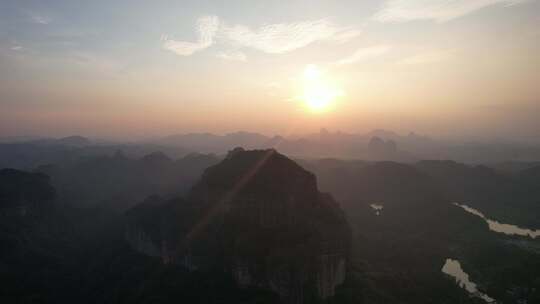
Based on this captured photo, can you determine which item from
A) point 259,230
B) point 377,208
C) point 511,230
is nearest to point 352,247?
point 259,230

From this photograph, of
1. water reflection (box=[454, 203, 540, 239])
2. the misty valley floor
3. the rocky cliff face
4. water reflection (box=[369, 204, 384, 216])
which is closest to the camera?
the rocky cliff face

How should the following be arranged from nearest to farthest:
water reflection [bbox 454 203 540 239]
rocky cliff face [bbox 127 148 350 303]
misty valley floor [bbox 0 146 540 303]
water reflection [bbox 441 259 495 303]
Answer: rocky cliff face [bbox 127 148 350 303]
misty valley floor [bbox 0 146 540 303]
water reflection [bbox 441 259 495 303]
water reflection [bbox 454 203 540 239]

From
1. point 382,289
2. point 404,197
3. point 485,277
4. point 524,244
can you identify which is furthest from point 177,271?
point 404,197

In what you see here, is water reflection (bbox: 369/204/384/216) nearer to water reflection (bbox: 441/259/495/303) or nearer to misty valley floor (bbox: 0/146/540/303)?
misty valley floor (bbox: 0/146/540/303)

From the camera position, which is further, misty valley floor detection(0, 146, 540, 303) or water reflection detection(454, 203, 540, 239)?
water reflection detection(454, 203, 540, 239)

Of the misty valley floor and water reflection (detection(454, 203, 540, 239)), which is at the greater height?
the misty valley floor

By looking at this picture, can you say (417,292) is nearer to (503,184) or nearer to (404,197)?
(404,197)

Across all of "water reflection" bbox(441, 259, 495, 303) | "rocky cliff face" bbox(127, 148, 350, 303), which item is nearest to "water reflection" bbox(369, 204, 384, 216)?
"water reflection" bbox(441, 259, 495, 303)
